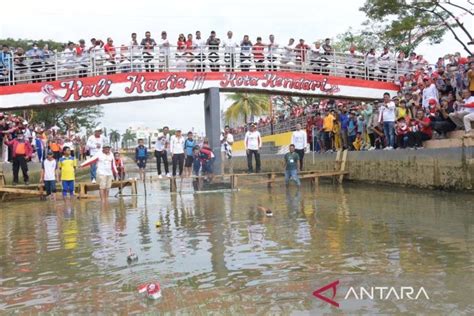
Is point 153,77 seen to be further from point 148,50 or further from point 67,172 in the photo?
point 67,172

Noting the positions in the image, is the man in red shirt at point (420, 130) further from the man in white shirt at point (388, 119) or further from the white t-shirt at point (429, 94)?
Answer: the man in white shirt at point (388, 119)

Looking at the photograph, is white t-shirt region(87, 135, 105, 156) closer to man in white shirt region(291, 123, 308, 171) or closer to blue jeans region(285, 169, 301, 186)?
blue jeans region(285, 169, 301, 186)

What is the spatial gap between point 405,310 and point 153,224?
6117mm

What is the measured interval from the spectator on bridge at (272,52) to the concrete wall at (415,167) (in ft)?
14.0

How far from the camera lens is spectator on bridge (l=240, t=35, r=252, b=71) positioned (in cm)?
2077

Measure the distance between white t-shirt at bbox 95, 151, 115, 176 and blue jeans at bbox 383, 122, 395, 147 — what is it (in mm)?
8772

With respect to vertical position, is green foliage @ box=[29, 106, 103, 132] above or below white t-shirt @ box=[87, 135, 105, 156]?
above

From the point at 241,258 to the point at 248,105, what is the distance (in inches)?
2353

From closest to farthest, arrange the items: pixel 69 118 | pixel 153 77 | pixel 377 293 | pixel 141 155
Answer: pixel 377 293 < pixel 141 155 < pixel 153 77 < pixel 69 118

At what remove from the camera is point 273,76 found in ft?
69.7

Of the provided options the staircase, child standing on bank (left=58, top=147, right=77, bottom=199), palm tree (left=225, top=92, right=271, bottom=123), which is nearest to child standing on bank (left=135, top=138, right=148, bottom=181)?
child standing on bank (left=58, top=147, right=77, bottom=199)

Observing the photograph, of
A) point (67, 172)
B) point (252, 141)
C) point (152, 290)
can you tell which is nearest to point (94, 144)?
point (67, 172)

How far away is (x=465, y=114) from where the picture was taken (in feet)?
46.3

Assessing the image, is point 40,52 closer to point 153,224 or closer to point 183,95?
point 183,95
